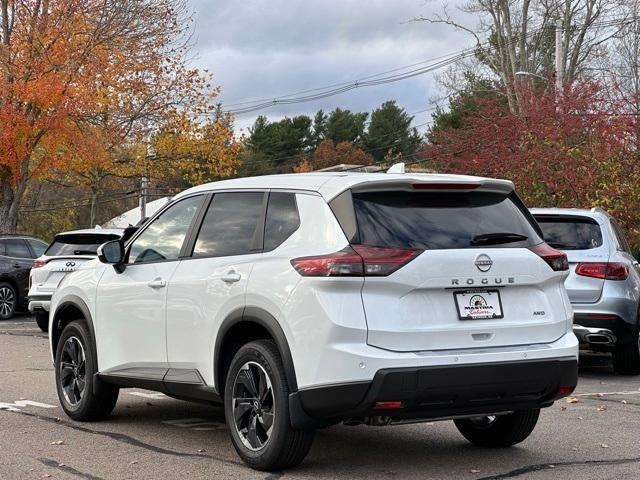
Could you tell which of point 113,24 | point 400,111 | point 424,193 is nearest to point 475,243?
point 424,193

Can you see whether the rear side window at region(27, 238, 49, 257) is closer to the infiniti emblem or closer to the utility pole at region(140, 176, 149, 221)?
the utility pole at region(140, 176, 149, 221)

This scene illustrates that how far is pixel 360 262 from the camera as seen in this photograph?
565 centimetres

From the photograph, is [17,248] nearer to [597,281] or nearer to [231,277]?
[597,281]

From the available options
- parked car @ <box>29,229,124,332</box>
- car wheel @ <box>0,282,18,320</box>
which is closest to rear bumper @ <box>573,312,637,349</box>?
parked car @ <box>29,229,124,332</box>

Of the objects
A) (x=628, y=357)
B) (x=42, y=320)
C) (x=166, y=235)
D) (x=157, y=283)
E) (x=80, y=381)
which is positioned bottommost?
(x=628, y=357)

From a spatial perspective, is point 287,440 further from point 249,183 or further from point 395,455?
point 249,183

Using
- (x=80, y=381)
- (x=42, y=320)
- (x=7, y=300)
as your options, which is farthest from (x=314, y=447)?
(x=7, y=300)

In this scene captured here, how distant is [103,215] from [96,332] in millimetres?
62899

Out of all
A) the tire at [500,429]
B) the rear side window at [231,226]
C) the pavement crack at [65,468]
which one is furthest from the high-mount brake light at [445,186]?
the pavement crack at [65,468]

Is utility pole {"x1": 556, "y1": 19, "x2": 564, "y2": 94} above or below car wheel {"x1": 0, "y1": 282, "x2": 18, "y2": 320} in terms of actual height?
above

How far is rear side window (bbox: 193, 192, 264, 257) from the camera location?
655cm

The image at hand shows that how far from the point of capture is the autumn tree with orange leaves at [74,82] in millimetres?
26359

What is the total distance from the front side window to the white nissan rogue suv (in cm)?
11

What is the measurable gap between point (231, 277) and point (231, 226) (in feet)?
1.60
